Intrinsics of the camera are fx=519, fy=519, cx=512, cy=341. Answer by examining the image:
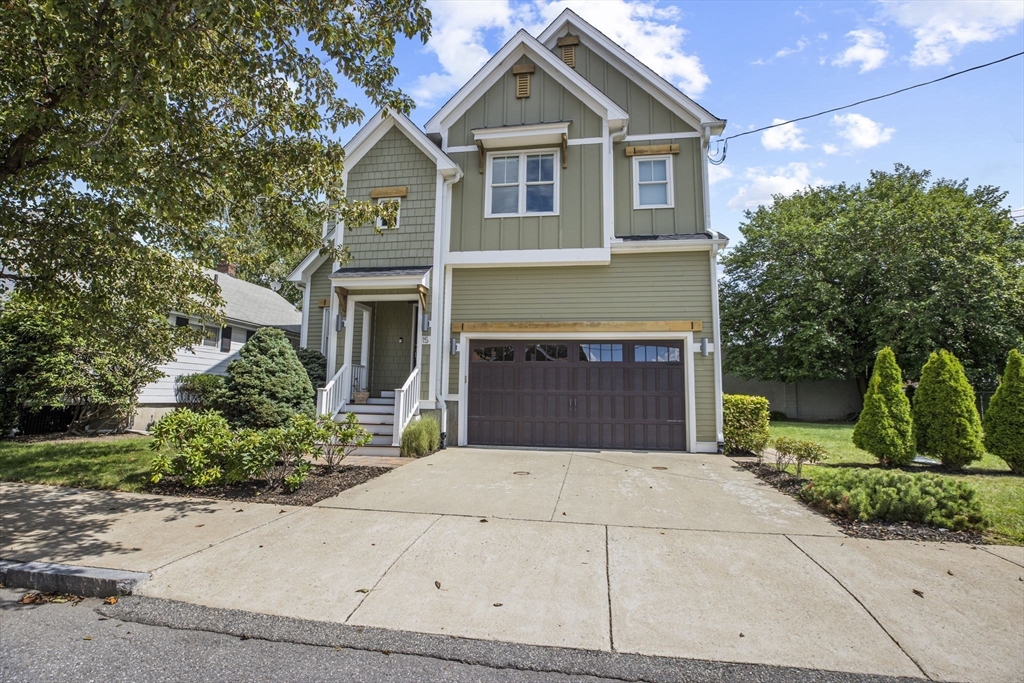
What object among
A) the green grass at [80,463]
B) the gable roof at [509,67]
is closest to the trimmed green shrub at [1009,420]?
the gable roof at [509,67]

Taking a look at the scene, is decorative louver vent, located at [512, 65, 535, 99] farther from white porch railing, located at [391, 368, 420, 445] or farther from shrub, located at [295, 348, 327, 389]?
shrub, located at [295, 348, 327, 389]

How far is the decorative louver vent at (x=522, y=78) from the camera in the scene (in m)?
11.9

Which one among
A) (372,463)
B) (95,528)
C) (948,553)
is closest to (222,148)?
(95,528)

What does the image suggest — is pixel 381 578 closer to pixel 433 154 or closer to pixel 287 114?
pixel 287 114

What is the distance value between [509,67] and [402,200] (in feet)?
13.1

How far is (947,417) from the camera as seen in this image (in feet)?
27.5

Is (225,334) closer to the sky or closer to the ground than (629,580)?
closer to the sky

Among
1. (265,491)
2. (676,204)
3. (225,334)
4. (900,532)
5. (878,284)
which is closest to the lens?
(900,532)

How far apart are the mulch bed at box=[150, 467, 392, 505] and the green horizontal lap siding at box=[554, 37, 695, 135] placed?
32.1 ft

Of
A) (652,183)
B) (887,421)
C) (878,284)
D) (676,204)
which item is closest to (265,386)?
(652,183)

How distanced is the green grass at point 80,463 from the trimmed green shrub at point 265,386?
59.6 inches

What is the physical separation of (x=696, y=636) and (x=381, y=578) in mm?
2251

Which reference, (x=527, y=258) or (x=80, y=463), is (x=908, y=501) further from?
(x=80, y=463)

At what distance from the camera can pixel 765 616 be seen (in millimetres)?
3377
